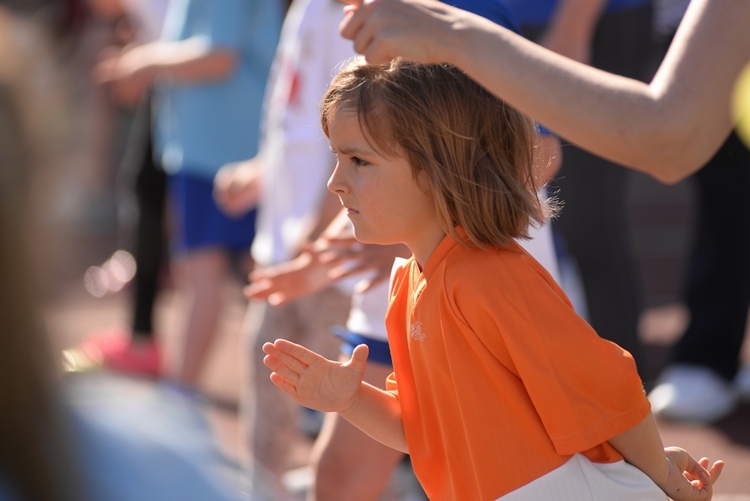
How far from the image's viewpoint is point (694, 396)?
12.2 feet

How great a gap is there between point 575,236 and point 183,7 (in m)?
1.81

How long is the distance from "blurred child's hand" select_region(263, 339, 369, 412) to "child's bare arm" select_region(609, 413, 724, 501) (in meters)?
0.45

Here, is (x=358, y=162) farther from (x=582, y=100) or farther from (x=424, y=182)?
(x=582, y=100)

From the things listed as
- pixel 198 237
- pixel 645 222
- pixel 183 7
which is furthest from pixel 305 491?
pixel 645 222

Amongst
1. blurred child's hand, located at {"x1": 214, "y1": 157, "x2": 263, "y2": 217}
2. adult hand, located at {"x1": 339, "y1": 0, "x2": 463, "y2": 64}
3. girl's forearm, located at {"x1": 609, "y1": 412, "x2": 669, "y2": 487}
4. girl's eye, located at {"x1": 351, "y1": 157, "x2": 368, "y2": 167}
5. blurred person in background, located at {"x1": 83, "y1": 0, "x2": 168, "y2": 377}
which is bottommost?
blurred person in background, located at {"x1": 83, "y1": 0, "x2": 168, "y2": 377}

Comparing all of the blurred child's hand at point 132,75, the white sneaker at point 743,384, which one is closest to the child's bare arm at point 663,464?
the white sneaker at point 743,384

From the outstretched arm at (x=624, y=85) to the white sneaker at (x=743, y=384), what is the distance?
8.30ft

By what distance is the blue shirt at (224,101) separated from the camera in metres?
3.94

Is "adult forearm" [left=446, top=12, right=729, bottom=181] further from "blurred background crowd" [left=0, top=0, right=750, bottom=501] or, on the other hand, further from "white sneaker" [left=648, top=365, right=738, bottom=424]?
"white sneaker" [left=648, top=365, right=738, bottom=424]

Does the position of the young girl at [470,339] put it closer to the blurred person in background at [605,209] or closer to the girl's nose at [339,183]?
the girl's nose at [339,183]

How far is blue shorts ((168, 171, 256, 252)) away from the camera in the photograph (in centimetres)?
407

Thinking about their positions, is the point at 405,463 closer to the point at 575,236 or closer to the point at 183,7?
the point at 575,236

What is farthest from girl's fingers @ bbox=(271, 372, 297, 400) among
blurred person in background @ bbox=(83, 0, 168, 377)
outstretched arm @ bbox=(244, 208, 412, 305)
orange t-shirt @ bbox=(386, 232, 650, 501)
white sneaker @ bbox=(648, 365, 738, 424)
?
blurred person in background @ bbox=(83, 0, 168, 377)

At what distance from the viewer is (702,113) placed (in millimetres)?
1565
